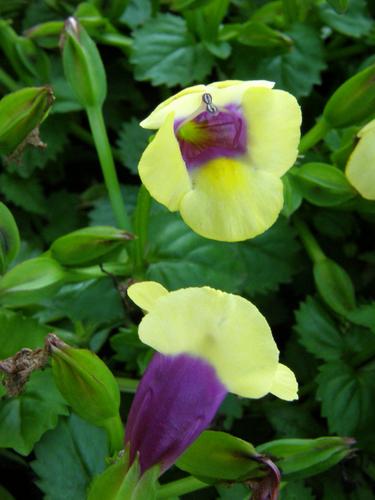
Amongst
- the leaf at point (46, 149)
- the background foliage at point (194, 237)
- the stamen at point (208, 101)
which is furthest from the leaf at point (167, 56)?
the stamen at point (208, 101)

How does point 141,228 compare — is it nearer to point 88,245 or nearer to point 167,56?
point 88,245

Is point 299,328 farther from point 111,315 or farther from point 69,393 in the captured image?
point 69,393

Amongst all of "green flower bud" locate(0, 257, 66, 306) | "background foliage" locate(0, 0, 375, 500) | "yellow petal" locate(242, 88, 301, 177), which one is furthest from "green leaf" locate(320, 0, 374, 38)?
"green flower bud" locate(0, 257, 66, 306)

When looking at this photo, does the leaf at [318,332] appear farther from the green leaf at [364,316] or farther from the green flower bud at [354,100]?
the green flower bud at [354,100]

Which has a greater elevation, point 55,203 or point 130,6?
point 130,6

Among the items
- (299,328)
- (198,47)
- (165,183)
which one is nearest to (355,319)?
(299,328)

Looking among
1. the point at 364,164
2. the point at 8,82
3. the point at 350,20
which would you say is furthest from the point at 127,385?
the point at 350,20
